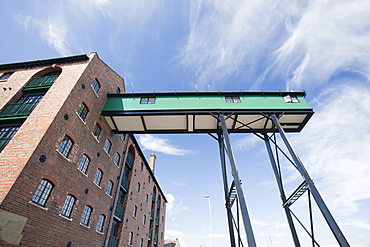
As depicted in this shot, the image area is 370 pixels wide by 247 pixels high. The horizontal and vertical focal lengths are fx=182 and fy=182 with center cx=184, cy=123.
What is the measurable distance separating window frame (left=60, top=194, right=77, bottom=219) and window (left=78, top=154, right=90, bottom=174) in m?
1.59

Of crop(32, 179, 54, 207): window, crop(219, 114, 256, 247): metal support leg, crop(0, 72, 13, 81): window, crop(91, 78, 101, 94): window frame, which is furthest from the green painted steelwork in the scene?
crop(0, 72, 13, 81): window

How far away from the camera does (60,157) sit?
8.95m

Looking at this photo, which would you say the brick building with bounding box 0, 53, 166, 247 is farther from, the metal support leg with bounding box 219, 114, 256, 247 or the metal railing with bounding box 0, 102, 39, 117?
the metal support leg with bounding box 219, 114, 256, 247

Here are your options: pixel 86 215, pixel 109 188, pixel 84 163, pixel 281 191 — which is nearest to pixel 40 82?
pixel 84 163

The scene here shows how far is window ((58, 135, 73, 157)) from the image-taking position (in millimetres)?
9297

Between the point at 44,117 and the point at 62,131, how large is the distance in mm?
1010

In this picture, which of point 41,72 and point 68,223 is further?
point 41,72

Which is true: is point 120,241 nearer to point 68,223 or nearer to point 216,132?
point 68,223

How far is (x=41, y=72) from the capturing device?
42.6ft

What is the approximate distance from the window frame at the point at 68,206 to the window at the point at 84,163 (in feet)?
5.21

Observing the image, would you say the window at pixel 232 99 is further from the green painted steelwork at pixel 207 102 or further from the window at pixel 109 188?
the window at pixel 109 188

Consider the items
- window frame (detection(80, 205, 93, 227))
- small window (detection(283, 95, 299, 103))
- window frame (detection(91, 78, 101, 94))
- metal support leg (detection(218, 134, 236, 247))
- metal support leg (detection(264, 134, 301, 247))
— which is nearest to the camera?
metal support leg (detection(264, 134, 301, 247))

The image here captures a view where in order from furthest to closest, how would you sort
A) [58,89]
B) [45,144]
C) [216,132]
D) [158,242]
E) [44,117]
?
1. [158,242]
2. [216,132]
3. [58,89]
4. [44,117]
5. [45,144]

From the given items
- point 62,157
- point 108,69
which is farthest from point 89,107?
point 108,69
